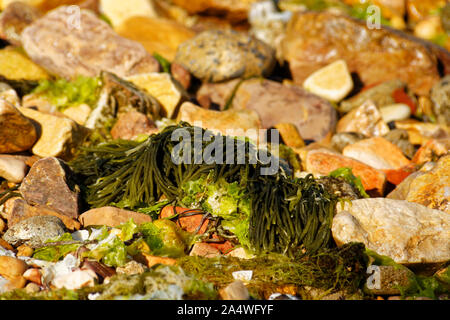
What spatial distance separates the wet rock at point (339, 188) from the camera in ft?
18.2

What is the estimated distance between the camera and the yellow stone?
29.4 ft

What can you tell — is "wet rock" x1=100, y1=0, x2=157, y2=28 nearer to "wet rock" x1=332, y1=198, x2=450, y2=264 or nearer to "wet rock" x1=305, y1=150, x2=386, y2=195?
"wet rock" x1=305, y1=150, x2=386, y2=195

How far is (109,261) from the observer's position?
171 inches

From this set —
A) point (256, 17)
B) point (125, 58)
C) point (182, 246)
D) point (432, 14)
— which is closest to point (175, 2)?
point (256, 17)

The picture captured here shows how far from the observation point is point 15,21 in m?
10.6

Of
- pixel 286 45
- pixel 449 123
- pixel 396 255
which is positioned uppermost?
pixel 396 255

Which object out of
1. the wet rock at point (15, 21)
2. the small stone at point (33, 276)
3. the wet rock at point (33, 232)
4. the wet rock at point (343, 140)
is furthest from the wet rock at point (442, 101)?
the small stone at point (33, 276)

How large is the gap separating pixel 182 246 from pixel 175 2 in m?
12.6

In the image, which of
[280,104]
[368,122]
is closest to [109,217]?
[280,104]

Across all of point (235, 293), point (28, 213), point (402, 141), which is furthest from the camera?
point (402, 141)

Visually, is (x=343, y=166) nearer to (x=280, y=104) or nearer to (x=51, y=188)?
(x=280, y=104)

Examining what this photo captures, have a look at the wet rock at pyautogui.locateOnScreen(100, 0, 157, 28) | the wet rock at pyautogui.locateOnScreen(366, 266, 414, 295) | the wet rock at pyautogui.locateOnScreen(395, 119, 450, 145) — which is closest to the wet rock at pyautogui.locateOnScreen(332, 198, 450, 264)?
the wet rock at pyautogui.locateOnScreen(366, 266, 414, 295)

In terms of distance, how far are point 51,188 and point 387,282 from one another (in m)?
3.63

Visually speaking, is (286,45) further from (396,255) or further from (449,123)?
(396,255)
